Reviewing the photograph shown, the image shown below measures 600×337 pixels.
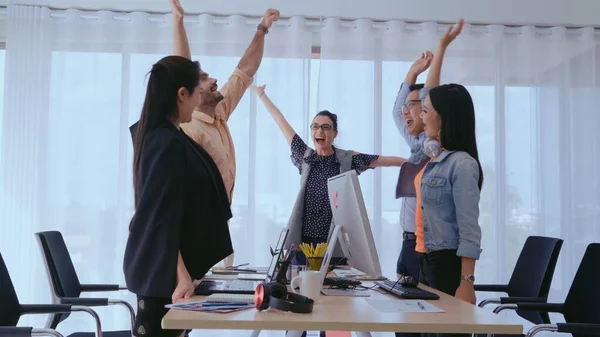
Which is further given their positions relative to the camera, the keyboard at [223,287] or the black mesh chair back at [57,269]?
the black mesh chair back at [57,269]

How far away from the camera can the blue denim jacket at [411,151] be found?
117 inches

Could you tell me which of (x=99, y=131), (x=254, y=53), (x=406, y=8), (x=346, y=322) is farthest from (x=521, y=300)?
(x=99, y=131)

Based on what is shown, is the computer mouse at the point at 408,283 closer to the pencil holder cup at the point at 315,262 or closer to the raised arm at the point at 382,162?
the pencil holder cup at the point at 315,262

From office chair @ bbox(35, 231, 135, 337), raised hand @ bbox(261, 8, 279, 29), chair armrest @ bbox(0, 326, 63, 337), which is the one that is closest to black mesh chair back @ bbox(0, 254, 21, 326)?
office chair @ bbox(35, 231, 135, 337)

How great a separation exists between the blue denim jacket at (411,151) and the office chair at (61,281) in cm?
141

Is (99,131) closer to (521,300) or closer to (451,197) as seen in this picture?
(451,197)

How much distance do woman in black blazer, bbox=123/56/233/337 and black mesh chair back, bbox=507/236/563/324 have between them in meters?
1.63

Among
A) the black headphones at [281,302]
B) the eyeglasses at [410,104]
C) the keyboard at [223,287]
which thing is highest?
the eyeglasses at [410,104]

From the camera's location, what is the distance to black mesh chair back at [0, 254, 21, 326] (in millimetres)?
2168

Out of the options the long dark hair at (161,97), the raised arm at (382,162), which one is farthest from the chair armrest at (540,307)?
the long dark hair at (161,97)

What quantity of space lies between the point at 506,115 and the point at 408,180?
187 cm

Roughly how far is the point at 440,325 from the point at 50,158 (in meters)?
3.63

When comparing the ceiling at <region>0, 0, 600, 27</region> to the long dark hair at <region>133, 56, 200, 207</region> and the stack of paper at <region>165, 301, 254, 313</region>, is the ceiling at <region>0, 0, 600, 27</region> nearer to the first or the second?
the long dark hair at <region>133, 56, 200, 207</region>

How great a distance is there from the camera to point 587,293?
7.56ft
